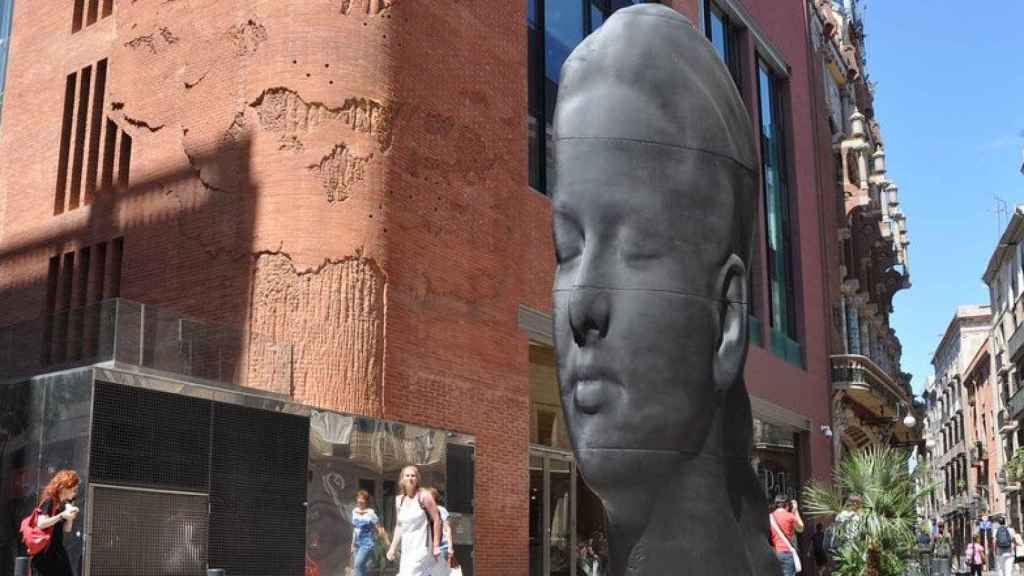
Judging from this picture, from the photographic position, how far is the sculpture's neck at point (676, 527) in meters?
5.91

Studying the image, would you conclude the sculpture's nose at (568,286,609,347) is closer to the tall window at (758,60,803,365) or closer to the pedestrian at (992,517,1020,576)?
the pedestrian at (992,517,1020,576)

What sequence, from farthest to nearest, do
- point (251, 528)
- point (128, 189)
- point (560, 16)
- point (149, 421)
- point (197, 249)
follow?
point (560, 16) < point (128, 189) < point (197, 249) < point (251, 528) < point (149, 421)

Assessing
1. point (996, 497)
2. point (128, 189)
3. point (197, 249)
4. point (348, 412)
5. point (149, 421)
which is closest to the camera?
point (149, 421)

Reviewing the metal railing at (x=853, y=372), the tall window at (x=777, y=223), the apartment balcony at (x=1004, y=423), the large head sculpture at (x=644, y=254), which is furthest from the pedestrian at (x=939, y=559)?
the apartment balcony at (x=1004, y=423)

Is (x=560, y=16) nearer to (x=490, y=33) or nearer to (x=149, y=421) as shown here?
(x=490, y=33)

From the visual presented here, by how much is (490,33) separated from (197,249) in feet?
20.2

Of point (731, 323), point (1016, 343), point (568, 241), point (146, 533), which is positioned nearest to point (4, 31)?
point (146, 533)

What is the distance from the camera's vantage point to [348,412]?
50.0ft

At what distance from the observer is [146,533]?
488 inches

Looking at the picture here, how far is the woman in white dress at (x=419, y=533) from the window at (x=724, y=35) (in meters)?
22.1

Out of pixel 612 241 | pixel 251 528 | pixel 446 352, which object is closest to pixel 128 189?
pixel 446 352

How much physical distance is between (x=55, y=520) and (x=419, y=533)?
10.3 feet

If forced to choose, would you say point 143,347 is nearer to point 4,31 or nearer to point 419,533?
point 419,533

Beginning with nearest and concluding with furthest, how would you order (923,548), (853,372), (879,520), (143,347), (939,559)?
(143,347), (879,520), (923,548), (939,559), (853,372)
